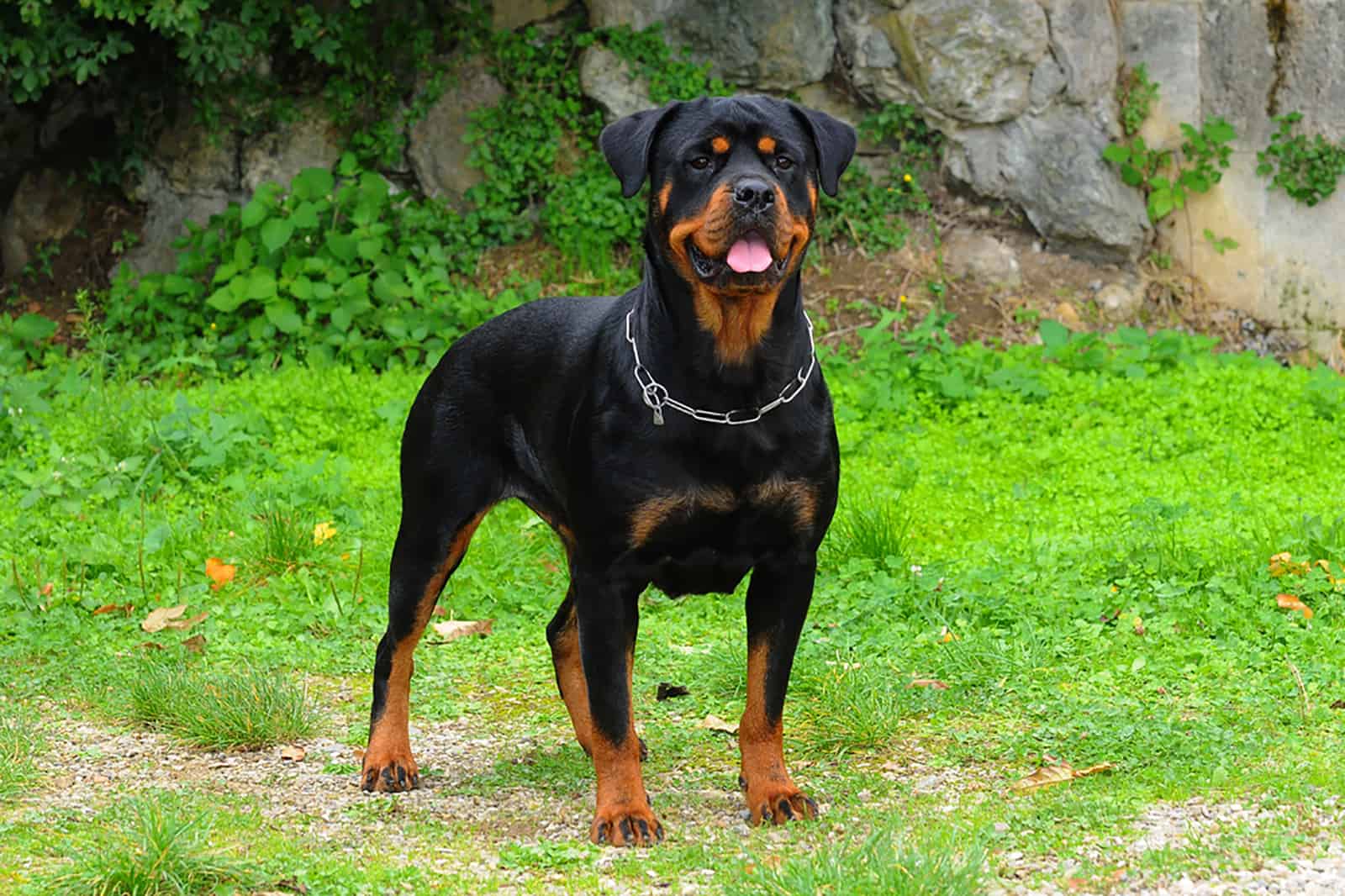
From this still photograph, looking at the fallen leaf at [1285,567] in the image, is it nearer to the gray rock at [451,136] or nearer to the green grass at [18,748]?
the green grass at [18,748]

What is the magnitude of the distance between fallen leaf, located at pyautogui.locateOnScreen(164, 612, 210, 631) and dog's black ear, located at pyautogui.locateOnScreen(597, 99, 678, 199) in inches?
108

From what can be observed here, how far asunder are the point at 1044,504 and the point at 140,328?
5806 millimetres

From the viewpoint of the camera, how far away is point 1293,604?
5.30 m

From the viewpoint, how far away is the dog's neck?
12.7 feet

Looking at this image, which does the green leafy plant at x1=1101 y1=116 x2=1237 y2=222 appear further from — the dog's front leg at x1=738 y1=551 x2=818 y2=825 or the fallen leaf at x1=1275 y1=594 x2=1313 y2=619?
the dog's front leg at x1=738 y1=551 x2=818 y2=825

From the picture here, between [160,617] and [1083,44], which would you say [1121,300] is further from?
[160,617]

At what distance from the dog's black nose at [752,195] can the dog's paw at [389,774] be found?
184 cm

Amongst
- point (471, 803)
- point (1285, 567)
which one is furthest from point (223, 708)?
point (1285, 567)

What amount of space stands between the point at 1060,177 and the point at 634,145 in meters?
6.79

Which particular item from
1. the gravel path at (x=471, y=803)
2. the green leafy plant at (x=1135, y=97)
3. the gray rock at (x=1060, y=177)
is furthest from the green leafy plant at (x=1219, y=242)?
the gravel path at (x=471, y=803)

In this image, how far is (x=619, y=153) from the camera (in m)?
4.02

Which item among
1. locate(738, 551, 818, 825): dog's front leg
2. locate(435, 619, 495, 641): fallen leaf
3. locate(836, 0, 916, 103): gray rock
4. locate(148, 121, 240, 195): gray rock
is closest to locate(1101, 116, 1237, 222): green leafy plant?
locate(836, 0, 916, 103): gray rock

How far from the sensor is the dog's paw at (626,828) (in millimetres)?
3811

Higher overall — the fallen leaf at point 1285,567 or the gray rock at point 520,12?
the gray rock at point 520,12
